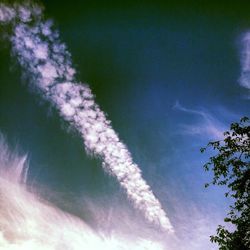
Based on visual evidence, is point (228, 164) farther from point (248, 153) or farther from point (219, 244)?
point (219, 244)

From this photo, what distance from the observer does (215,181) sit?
46.7 ft

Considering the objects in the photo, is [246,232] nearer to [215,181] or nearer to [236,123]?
[215,181]

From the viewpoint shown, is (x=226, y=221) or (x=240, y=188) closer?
(x=240, y=188)

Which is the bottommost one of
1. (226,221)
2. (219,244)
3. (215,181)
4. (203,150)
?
(219,244)

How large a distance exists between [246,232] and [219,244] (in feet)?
5.09

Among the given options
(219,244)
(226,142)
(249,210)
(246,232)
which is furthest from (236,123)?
(219,244)

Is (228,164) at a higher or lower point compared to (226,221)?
higher

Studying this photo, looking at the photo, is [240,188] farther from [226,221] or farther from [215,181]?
[226,221]

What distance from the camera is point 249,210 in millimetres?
14062

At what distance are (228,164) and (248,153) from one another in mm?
1008

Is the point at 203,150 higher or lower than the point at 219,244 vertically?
higher

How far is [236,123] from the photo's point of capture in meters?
13.3

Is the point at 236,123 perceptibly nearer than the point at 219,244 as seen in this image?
Yes

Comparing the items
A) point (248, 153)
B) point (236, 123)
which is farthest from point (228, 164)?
point (236, 123)
